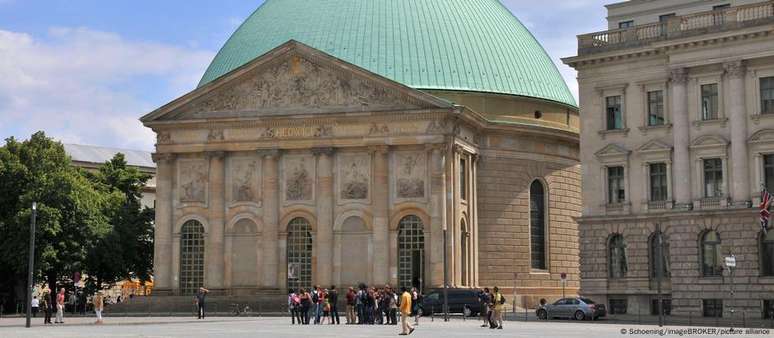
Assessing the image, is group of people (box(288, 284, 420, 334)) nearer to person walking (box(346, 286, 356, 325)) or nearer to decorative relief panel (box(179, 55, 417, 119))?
person walking (box(346, 286, 356, 325))

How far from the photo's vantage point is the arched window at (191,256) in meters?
76.2

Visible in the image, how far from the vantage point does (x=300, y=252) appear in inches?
2933

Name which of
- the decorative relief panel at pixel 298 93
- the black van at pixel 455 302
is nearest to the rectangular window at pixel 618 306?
the black van at pixel 455 302

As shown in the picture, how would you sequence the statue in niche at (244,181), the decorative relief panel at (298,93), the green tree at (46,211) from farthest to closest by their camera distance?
the green tree at (46,211) < the statue in niche at (244,181) < the decorative relief panel at (298,93)

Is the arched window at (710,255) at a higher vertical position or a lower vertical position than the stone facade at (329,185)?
lower

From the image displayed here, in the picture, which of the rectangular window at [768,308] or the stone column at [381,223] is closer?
the rectangular window at [768,308]

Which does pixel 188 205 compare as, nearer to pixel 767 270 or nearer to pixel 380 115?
pixel 380 115

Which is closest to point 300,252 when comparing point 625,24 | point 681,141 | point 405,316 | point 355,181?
point 355,181

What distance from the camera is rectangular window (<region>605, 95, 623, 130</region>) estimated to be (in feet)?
203

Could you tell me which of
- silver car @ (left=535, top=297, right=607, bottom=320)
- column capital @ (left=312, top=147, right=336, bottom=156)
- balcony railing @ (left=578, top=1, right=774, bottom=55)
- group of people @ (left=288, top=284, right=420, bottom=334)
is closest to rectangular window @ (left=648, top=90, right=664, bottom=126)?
balcony railing @ (left=578, top=1, right=774, bottom=55)

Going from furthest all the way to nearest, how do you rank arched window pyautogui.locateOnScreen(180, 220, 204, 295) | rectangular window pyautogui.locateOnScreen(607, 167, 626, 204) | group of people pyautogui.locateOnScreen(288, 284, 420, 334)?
arched window pyautogui.locateOnScreen(180, 220, 204, 295) < rectangular window pyautogui.locateOnScreen(607, 167, 626, 204) < group of people pyautogui.locateOnScreen(288, 284, 420, 334)

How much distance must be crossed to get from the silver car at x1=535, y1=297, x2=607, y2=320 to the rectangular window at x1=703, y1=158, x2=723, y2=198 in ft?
24.0

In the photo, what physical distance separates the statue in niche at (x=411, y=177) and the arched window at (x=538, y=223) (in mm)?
10281

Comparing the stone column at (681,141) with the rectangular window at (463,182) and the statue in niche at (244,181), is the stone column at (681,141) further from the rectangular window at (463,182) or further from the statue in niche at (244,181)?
the statue in niche at (244,181)
